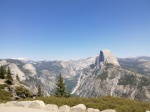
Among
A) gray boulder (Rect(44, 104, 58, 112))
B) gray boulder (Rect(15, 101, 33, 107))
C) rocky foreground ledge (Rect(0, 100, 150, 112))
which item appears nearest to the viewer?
rocky foreground ledge (Rect(0, 100, 150, 112))

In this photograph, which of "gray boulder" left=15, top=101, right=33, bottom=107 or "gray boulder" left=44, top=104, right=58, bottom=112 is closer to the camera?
"gray boulder" left=44, top=104, right=58, bottom=112

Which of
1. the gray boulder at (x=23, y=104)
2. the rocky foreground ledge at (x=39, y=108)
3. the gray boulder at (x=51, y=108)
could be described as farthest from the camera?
the gray boulder at (x=23, y=104)

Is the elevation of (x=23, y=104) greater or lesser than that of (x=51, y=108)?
greater

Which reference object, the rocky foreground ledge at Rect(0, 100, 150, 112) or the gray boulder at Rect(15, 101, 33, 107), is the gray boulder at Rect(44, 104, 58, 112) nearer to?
the rocky foreground ledge at Rect(0, 100, 150, 112)

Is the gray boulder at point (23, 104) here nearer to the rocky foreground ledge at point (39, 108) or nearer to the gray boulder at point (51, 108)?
the rocky foreground ledge at point (39, 108)

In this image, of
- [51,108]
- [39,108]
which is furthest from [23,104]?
[51,108]

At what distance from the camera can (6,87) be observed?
55.4 m

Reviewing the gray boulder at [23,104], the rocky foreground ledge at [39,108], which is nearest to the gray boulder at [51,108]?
the rocky foreground ledge at [39,108]

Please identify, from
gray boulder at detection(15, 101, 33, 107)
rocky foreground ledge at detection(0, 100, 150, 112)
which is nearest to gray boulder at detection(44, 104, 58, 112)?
rocky foreground ledge at detection(0, 100, 150, 112)

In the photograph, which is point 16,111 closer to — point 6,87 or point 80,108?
point 80,108

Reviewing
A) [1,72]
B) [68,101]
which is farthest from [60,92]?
[68,101]

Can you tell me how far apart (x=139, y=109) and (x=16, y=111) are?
12.0m

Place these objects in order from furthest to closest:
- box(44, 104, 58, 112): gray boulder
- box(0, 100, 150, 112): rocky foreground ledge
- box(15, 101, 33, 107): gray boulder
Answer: box(15, 101, 33, 107): gray boulder → box(44, 104, 58, 112): gray boulder → box(0, 100, 150, 112): rocky foreground ledge

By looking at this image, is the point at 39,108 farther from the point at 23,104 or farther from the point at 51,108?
the point at 23,104
